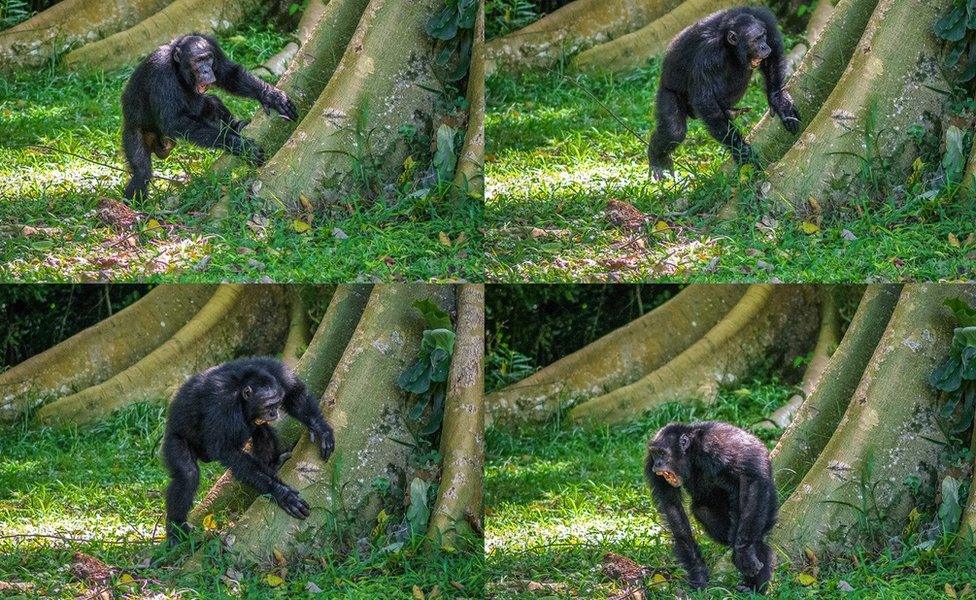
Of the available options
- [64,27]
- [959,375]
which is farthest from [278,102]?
[959,375]

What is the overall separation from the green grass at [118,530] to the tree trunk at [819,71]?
3.45m

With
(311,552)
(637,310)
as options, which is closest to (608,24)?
(637,310)

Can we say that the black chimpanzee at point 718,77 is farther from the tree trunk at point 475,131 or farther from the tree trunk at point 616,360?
the tree trunk at point 475,131

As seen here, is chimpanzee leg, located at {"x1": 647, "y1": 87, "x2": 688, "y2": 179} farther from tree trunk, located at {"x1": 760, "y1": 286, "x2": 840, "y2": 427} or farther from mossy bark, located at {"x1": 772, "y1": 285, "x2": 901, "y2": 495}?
mossy bark, located at {"x1": 772, "y1": 285, "x2": 901, "y2": 495}

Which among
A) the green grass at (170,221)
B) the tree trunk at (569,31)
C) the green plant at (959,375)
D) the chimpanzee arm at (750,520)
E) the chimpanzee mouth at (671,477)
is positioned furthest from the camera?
the tree trunk at (569,31)

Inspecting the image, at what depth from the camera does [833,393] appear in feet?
26.3

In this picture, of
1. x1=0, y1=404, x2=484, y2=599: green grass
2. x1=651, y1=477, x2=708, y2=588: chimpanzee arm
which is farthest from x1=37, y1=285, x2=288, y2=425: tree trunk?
x1=651, y1=477, x2=708, y2=588: chimpanzee arm

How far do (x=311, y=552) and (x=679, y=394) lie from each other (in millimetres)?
2775

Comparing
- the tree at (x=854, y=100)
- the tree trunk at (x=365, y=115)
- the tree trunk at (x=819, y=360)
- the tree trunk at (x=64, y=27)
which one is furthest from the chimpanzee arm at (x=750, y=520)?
the tree trunk at (x=64, y=27)

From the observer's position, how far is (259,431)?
7.68 meters

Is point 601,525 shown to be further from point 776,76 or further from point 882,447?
point 776,76

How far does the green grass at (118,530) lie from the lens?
24.6 ft

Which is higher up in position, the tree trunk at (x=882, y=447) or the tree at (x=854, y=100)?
the tree at (x=854, y=100)

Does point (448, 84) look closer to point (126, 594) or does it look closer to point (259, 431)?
point (259, 431)
